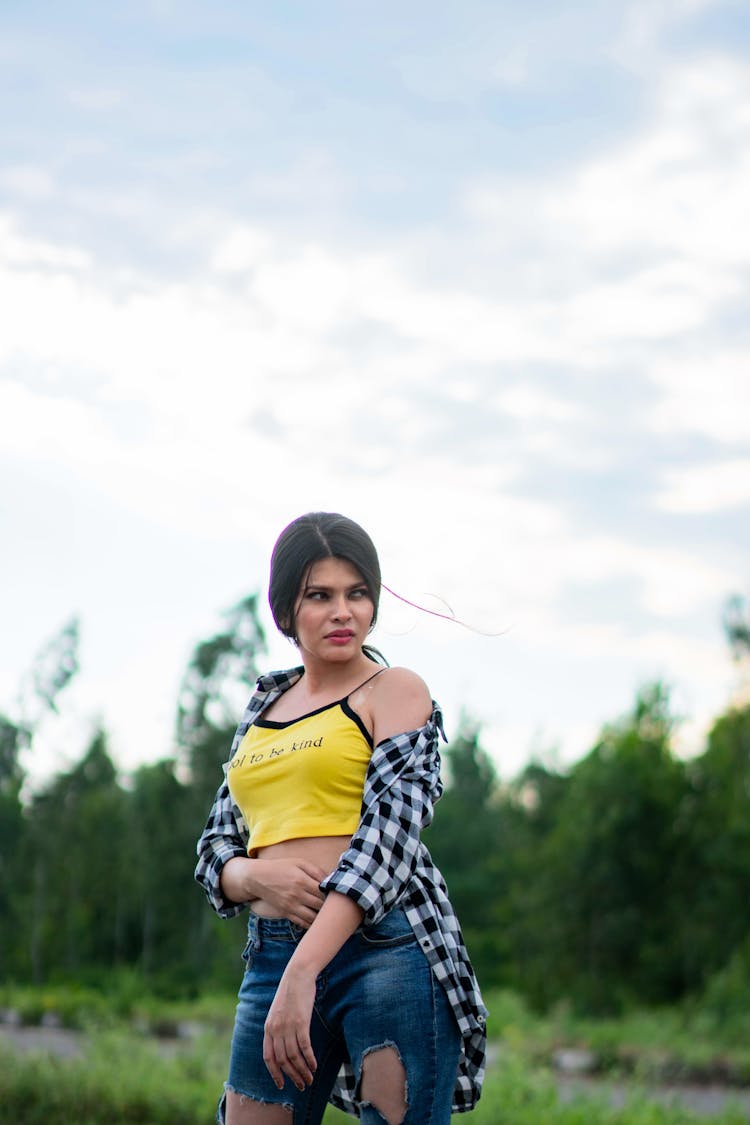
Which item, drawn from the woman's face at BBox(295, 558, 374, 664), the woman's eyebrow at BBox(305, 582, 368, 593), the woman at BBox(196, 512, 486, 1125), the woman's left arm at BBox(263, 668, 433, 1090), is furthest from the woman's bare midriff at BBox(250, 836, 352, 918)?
the woman's eyebrow at BBox(305, 582, 368, 593)

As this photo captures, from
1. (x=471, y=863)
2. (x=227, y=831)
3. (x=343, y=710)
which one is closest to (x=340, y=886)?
(x=343, y=710)

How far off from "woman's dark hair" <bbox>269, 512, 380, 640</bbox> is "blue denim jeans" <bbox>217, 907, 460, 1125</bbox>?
1.82ft

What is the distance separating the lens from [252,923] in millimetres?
2221

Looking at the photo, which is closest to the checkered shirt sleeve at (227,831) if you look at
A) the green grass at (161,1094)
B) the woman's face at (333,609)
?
the woman's face at (333,609)

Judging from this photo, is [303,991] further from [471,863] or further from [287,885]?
[471,863]

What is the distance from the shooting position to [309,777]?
2.12 m

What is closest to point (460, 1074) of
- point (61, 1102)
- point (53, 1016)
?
point (61, 1102)

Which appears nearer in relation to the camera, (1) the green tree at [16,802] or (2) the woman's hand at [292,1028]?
(2) the woman's hand at [292,1028]

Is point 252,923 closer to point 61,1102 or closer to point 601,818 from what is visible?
point 61,1102

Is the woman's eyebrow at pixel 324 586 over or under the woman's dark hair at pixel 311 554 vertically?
under

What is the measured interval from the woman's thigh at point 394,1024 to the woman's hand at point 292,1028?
98 millimetres

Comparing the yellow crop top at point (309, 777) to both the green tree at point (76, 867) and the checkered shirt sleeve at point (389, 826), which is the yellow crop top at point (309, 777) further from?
the green tree at point (76, 867)

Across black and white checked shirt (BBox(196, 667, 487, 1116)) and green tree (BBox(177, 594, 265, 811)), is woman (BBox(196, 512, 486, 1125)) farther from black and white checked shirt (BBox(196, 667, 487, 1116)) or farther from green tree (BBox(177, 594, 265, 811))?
green tree (BBox(177, 594, 265, 811))

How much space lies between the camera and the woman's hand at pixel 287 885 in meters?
2.05
